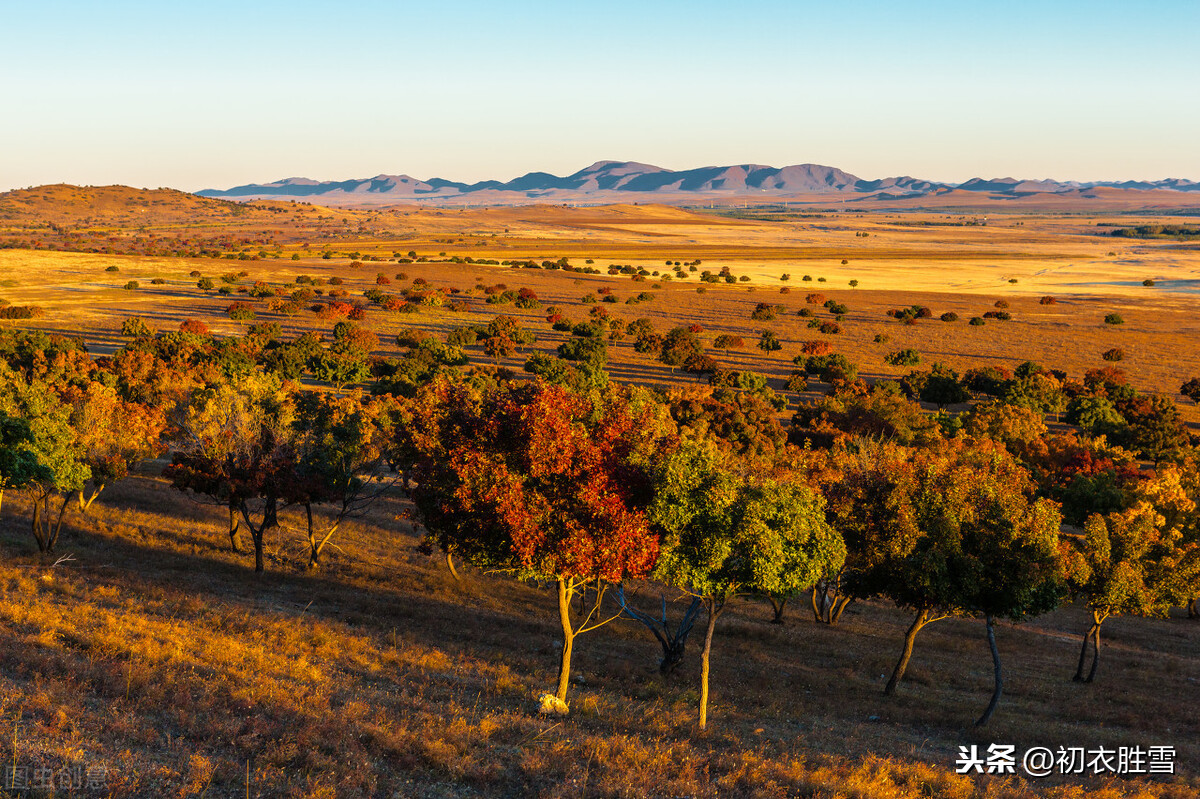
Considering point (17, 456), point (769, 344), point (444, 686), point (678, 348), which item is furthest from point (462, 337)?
point (444, 686)

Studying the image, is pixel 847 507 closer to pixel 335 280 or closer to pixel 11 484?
pixel 11 484

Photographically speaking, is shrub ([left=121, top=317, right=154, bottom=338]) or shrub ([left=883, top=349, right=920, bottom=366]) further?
shrub ([left=883, top=349, right=920, bottom=366])

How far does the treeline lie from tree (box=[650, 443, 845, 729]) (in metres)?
0.05

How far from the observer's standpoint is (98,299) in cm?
11881

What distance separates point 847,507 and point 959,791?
33.6 ft

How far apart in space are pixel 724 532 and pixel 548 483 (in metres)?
3.76

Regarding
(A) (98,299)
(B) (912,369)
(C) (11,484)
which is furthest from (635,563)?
(A) (98,299)

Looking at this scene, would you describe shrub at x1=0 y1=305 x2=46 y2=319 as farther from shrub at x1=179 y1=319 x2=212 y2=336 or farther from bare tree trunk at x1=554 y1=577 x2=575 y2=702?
bare tree trunk at x1=554 y1=577 x2=575 y2=702

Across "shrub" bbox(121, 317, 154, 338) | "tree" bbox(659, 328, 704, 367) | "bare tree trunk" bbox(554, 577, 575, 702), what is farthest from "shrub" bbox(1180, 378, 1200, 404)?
"shrub" bbox(121, 317, 154, 338)

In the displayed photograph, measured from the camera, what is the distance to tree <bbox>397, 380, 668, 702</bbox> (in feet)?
56.0

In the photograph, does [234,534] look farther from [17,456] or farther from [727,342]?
[727,342]

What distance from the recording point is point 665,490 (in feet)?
56.7

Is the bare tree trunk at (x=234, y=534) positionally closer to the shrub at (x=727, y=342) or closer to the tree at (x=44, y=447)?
the tree at (x=44, y=447)

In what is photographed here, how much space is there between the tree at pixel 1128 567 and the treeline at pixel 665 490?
0.07 m
